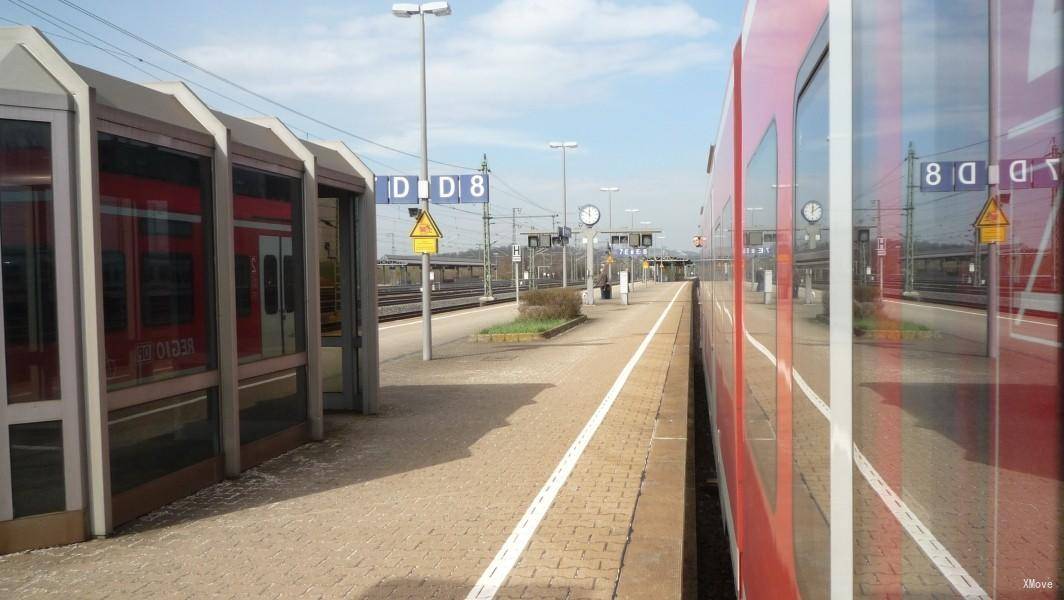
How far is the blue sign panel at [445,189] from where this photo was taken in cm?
1923

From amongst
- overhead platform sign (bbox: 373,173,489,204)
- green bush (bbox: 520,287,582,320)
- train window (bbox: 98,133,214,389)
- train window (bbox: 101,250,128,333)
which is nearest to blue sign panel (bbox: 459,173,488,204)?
overhead platform sign (bbox: 373,173,489,204)

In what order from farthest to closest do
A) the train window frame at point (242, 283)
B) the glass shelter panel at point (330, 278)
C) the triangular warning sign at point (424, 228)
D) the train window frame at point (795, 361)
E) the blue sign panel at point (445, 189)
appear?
the blue sign panel at point (445, 189) < the triangular warning sign at point (424, 228) < the glass shelter panel at point (330, 278) < the train window frame at point (242, 283) < the train window frame at point (795, 361)

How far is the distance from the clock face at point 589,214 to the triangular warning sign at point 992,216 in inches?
1535

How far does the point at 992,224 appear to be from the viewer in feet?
3.52

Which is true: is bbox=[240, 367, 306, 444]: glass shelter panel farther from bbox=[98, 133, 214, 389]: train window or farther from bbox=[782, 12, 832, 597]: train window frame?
bbox=[782, 12, 832, 597]: train window frame

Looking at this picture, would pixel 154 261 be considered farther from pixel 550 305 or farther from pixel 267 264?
pixel 550 305

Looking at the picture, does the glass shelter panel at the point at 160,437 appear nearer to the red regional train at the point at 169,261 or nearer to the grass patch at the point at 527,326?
the red regional train at the point at 169,261

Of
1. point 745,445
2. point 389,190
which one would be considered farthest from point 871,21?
point 389,190

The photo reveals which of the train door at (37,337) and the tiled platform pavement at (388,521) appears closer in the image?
the tiled platform pavement at (388,521)

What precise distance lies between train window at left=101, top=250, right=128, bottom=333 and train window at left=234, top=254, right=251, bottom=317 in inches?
53.9

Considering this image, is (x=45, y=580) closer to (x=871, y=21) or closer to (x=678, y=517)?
(x=678, y=517)

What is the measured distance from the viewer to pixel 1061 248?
94 centimetres

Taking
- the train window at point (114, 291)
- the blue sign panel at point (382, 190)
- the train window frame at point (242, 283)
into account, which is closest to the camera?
the train window at point (114, 291)

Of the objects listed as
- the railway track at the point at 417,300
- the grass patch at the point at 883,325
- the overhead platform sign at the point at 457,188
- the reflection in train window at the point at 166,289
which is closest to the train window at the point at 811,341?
the grass patch at the point at 883,325
